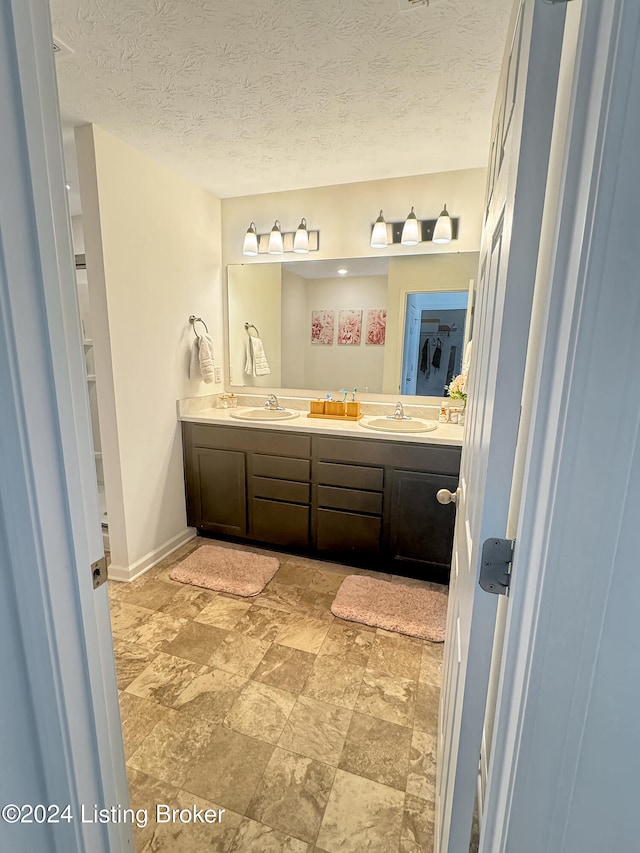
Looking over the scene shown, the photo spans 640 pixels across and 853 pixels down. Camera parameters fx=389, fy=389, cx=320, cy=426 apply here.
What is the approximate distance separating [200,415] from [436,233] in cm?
196

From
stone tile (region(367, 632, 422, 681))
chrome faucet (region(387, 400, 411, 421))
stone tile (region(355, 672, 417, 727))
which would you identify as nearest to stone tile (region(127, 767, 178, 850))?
stone tile (region(355, 672, 417, 727))

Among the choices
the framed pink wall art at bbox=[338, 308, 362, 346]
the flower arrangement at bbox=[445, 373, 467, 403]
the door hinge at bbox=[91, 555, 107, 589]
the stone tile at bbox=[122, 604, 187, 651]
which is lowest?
the stone tile at bbox=[122, 604, 187, 651]

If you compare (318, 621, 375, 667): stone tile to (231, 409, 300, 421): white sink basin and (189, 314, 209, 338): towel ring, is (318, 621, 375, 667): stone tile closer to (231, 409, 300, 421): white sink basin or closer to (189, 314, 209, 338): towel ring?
(231, 409, 300, 421): white sink basin

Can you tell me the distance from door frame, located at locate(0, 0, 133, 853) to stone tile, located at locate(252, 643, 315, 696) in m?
0.94

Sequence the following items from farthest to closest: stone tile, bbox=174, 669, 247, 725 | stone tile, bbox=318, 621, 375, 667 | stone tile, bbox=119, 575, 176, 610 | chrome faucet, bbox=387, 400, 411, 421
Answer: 1. chrome faucet, bbox=387, 400, 411, 421
2. stone tile, bbox=119, 575, 176, 610
3. stone tile, bbox=318, 621, 375, 667
4. stone tile, bbox=174, 669, 247, 725

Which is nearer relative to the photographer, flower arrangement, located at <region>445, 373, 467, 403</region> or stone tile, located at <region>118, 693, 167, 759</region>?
stone tile, located at <region>118, 693, 167, 759</region>

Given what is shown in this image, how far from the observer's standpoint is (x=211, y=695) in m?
1.59

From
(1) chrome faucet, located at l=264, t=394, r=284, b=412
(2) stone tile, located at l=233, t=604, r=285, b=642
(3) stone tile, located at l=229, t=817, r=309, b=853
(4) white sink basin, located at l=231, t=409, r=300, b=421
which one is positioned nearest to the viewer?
(3) stone tile, located at l=229, t=817, r=309, b=853

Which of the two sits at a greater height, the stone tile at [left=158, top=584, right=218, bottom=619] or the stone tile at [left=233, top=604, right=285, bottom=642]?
the stone tile at [left=233, top=604, right=285, bottom=642]

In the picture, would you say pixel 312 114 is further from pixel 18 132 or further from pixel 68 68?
pixel 18 132

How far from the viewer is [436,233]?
2.40 m

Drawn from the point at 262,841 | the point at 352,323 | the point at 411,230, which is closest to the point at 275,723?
the point at 262,841

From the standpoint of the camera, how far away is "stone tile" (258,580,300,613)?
215 cm

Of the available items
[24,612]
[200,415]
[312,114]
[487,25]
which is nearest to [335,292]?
[312,114]
